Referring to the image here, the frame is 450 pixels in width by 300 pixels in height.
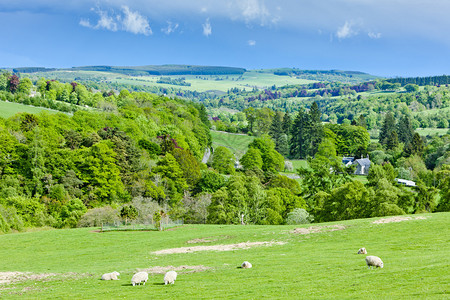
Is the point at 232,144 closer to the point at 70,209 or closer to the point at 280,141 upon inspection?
the point at 280,141

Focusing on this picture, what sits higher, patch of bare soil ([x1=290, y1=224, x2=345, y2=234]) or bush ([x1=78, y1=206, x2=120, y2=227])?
patch of bare soil ([x1=290, y1=224, x2=345, y2=234])

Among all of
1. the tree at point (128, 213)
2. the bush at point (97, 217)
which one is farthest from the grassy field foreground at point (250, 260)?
the bush at point (97, 217)

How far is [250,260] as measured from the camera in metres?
29.8

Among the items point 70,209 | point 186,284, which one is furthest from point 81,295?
point 70,209

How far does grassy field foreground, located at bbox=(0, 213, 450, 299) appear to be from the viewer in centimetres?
1959

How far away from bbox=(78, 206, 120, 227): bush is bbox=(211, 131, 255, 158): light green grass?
103 metres

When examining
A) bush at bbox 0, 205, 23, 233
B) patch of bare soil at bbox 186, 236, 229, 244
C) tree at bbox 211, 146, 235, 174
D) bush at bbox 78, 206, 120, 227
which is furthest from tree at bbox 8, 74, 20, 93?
patch of bare soil at bbox 186, 236, 229, 244

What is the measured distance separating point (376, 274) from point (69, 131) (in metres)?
94.7

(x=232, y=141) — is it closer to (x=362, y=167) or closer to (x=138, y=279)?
(x=362, y=167)

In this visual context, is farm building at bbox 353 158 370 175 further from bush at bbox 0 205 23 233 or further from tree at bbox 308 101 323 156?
bush at bbox 0 205 23 233

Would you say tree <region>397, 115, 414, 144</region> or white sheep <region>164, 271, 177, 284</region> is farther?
tree <region>397, 115, 414, 144</region>

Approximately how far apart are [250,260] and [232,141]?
158055 mm

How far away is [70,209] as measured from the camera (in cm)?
7681

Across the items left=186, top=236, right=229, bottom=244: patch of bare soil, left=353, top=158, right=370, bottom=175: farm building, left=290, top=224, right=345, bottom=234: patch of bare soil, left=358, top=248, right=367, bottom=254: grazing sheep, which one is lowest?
left=353, top=158, right=370, bottom=175: farm building
